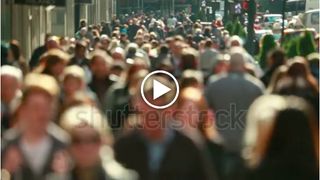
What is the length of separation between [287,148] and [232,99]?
4049mm

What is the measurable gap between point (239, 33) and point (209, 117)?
81.9 ft

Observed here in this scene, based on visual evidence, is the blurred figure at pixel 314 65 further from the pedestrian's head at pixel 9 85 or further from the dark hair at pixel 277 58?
the pedestrian's head at pixel 9 85

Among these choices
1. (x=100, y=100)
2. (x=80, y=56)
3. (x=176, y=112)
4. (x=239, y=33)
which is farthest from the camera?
(x=239, y=33)

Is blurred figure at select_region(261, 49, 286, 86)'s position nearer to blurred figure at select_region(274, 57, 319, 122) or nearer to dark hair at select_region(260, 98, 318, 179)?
blurred figure at select_region(274, 57, 319, 122)

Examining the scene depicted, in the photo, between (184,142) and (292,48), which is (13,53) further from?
(184,142)

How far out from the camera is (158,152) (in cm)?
693

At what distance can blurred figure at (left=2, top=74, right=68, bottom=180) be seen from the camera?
6254mm

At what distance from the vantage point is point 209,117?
9.27 meters

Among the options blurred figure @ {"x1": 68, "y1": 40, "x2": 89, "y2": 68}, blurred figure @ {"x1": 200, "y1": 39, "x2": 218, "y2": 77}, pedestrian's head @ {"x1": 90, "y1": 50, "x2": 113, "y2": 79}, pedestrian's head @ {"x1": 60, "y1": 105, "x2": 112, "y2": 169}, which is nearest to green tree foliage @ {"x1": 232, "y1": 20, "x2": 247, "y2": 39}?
blurred figure @ {"x1": 200, "y1": 39, "x2": 218, "y2": 77}

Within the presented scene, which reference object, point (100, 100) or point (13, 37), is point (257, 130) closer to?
point (100, 100)

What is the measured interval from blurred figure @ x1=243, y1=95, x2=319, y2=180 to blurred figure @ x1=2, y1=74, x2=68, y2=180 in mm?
1258

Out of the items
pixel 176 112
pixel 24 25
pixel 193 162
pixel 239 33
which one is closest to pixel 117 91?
pixel 176 112

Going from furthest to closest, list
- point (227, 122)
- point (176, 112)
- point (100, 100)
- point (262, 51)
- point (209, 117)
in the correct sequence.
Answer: point (262, 51) → point (100, 100) → point (227, 122) → point (209, 117) → point (176, 112)

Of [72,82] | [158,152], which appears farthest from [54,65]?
[158,152]
